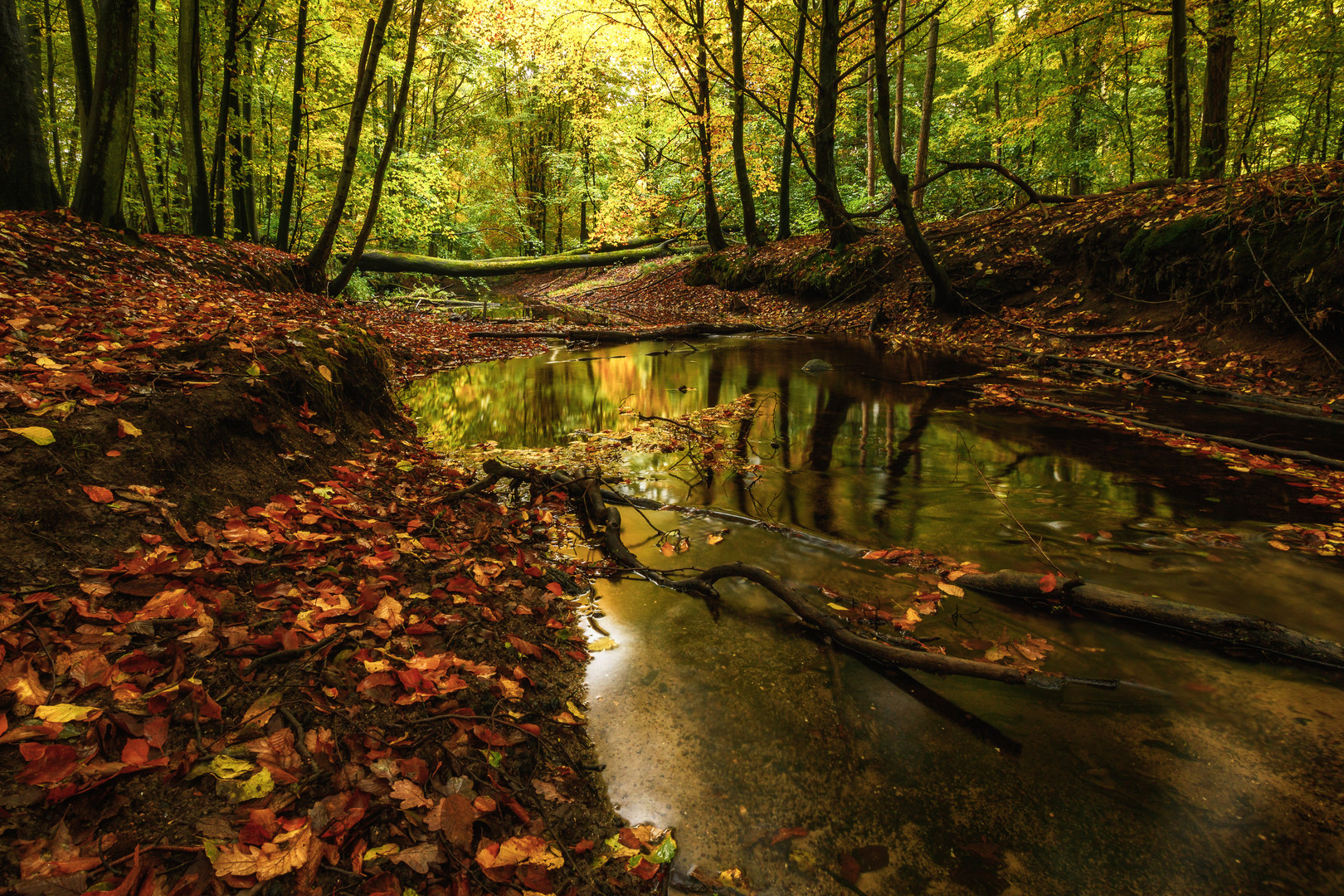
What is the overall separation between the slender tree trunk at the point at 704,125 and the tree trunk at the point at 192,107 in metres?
11.9

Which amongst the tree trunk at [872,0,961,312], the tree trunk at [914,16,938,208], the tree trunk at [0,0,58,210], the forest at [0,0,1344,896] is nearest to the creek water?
the forest at [0,0,1344,896]

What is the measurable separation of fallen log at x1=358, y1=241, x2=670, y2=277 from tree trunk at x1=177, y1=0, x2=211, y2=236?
9460mm

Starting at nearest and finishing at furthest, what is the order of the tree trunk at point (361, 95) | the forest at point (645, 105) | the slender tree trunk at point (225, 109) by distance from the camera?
the tree trunk at point (361, 95)
the forest at point (645, 105)
the slender tree trunk at point (225, 109)

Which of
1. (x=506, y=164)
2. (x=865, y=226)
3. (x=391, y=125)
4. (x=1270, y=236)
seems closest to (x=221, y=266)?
(x=391, y=125)

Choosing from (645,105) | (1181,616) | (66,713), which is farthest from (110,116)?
(645,105)

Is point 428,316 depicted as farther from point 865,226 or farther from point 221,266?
point 865,226

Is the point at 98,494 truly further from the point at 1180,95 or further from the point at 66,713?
the point at 1180,95

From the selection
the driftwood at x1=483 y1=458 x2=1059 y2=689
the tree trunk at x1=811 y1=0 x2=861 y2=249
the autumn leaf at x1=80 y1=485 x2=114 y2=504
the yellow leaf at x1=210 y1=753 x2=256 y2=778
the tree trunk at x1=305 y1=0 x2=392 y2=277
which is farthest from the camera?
the tree trunk at x1=811 y1=0 x2=861 y2=249

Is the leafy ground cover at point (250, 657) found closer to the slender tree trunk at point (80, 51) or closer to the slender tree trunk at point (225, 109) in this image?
the slender tree trunk at point (80, 51)

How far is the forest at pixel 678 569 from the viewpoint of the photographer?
185cm

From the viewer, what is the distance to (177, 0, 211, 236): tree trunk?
9.91m

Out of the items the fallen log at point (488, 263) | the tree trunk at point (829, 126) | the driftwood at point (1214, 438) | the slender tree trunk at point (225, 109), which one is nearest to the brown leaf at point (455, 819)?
the driftwood at point (1214, 438)

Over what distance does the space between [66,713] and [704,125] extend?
Result: 21.6m

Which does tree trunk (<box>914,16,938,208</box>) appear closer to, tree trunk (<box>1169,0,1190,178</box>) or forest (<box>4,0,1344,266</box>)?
forest (<box>4,0,1344,266</box>)
